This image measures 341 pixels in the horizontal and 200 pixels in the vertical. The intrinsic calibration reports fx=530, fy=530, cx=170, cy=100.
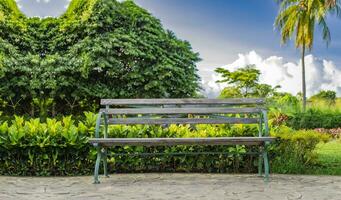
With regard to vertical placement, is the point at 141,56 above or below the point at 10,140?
above

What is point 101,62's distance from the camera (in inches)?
531

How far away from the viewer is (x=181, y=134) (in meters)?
7.88

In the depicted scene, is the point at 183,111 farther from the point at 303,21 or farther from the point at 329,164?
the point at 303,21

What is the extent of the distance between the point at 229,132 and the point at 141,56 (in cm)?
643

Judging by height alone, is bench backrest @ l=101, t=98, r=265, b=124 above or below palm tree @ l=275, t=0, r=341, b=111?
below

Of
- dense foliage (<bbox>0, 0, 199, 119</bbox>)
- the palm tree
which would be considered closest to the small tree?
the palm tree

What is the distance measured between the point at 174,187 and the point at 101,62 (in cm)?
771

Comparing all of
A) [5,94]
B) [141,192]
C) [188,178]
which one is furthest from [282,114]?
[141,192]

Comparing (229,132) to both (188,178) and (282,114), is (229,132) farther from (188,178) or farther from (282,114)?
(282,114)

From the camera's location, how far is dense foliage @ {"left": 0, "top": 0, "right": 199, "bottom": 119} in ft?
42.8

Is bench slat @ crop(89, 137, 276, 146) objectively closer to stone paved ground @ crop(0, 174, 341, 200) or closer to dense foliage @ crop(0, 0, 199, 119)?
stone paved ground @ crop(0, 174, 341, 200)

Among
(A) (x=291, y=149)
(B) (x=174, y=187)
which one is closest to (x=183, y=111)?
(B) (x=174, y=187)

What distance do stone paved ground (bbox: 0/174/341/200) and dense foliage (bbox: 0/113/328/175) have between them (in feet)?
1.10

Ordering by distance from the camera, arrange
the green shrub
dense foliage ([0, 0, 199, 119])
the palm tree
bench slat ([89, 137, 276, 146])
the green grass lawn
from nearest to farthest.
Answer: bench slat ([89, 137, 276, 146]) < the green shrub < the green grass lawn < dense foliage ([0, 0, 199, 119]) < the palm tree
